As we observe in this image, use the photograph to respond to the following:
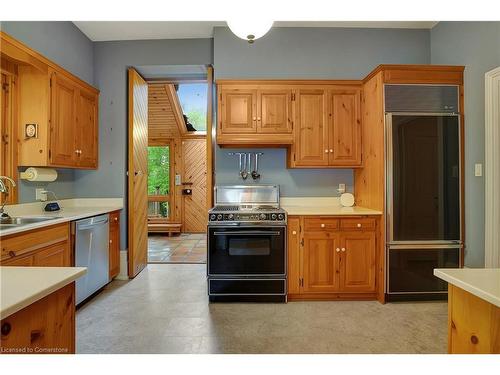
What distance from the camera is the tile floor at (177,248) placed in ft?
14.5

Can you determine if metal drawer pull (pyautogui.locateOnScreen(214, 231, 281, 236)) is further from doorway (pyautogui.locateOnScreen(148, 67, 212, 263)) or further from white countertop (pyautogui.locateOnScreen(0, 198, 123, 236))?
doorway (pyautogui.locateOnScreen(148, 67, 212, 263))

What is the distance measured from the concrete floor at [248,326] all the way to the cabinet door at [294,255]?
174mm

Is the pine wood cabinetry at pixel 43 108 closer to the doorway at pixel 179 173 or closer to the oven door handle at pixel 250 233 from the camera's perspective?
the oven door handle at pixel 250 233

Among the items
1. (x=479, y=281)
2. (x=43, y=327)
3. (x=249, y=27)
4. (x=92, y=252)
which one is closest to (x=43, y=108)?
(x=92, y=252)

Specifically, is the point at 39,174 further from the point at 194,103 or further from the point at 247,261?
the point at 194,103

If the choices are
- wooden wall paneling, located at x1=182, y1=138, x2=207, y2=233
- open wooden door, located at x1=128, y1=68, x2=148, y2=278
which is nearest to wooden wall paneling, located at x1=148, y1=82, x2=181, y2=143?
wooden wall paneling, located at x1=182, y1=138, x2=207, y2=233

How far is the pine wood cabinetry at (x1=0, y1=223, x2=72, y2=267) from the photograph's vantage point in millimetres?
1847

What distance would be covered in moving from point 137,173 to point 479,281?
368 cm

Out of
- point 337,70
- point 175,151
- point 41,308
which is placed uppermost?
point 337,70

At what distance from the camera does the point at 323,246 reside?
2793mm

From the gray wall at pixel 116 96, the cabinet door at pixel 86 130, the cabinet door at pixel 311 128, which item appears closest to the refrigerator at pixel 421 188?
the cabinet door at pixel 311 128

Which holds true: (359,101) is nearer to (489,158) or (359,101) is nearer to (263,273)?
(489,158)

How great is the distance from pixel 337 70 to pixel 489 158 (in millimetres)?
1848
